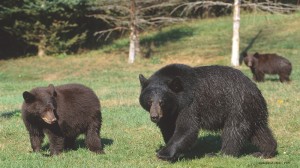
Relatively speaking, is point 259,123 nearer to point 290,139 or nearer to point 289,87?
point 290,139

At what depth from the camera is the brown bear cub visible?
9.00 metres

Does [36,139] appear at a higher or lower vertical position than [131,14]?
lower

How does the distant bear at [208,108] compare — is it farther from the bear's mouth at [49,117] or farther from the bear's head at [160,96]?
the bear's mouth at [49,117]

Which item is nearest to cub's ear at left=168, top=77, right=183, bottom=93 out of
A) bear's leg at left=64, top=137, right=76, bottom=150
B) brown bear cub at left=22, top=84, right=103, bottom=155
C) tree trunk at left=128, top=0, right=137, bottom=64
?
brown bear cub at left=22, top=84, right=103, bottom=155

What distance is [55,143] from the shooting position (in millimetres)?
9211

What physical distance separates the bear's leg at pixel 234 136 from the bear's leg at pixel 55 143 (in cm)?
292

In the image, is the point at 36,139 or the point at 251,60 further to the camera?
the point at 251,60

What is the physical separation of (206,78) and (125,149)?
2248 mm

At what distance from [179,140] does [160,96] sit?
0.83 metres

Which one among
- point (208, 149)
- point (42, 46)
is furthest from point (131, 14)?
point (208, 149)

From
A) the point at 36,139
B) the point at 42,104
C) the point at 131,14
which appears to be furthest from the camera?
the point at 131,14

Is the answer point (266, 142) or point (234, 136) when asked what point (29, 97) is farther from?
point (266, 142)

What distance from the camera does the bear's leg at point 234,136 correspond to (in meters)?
8.83

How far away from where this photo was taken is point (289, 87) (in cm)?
1831
